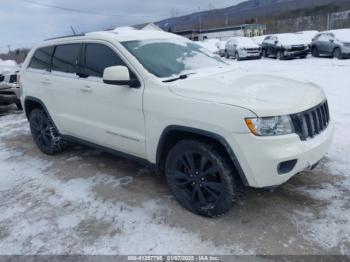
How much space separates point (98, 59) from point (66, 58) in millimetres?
821

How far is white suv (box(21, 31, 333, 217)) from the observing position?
2955 mm

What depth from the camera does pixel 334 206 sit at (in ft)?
11.6

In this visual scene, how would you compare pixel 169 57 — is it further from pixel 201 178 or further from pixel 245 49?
pixel 245 49

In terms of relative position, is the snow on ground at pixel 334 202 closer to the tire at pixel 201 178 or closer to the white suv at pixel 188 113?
the white suv at pixel 188 113

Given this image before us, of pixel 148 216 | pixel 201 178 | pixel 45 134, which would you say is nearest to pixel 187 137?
pixel 201 178

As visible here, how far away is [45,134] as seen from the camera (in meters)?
5.61

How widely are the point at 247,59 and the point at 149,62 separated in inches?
837

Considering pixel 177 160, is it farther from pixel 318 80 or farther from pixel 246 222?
pixel 318 80

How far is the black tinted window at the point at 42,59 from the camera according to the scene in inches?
207

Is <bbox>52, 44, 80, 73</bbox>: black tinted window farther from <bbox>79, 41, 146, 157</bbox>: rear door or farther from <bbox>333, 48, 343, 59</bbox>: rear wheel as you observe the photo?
<bbox>333, 48, 343, 59</bbox>: rear wheel

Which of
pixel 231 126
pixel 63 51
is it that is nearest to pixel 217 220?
pixel 231 126

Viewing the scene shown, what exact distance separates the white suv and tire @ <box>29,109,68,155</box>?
1.53 feet

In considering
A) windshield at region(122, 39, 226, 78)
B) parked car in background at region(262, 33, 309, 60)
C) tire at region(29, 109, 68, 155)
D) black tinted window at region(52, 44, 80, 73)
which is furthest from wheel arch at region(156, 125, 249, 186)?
parked car in background at region(262, 33, 309, 60)

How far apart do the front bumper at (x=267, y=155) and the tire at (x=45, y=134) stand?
3.41m
